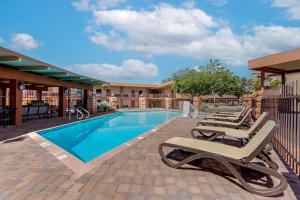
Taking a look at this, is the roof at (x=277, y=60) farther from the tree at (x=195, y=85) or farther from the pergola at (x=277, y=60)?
the tree at (x=195, y=85)

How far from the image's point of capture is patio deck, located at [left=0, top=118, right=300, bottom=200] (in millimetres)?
2775

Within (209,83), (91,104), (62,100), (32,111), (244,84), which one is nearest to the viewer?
(32,111)

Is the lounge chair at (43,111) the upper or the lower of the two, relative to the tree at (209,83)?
lower

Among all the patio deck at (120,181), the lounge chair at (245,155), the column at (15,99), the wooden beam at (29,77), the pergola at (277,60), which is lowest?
the patio deck at (120,181)

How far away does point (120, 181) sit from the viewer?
3186mm

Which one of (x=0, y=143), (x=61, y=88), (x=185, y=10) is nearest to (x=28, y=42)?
(x=61, y=88)

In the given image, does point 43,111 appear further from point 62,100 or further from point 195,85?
point 195,85

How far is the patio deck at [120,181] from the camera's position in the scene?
278 cm

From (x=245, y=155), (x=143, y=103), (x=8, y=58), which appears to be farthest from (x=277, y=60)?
(x=143, y=103)

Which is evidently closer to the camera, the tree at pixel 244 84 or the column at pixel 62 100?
the column at pixel 62 100

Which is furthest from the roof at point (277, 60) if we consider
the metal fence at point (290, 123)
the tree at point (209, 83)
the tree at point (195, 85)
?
the tree at point (209, 83)

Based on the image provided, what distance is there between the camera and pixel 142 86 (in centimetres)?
3638

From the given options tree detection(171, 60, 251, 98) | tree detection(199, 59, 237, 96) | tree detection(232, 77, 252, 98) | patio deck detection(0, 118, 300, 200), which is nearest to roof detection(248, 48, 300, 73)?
patio deck detection(0, 118, 300, 200)

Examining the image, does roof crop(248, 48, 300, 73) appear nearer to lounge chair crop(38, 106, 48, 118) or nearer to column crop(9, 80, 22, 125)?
column crop(9, 80, 22, 125)
